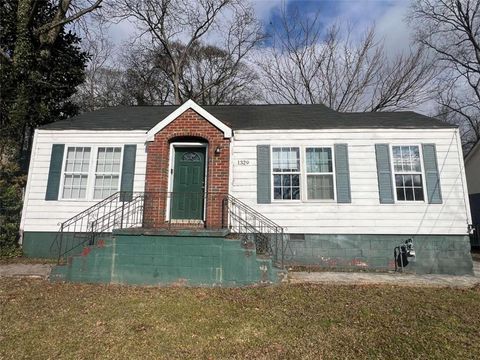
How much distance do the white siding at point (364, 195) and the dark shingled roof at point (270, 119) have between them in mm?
249

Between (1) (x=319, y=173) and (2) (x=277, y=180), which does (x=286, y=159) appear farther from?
(1) (x=319, y=173)

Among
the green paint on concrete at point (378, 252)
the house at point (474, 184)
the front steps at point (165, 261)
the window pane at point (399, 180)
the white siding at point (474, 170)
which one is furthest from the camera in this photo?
the white siding at point (474, 170)

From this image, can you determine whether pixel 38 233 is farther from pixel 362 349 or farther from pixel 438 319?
pixel 438 319

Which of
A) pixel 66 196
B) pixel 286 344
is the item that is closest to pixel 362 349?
pixel 286 344

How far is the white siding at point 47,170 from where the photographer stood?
9031 millimetres

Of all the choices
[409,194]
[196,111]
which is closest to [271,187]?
[196,111]

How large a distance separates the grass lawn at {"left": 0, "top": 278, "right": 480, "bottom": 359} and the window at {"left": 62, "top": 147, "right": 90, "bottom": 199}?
130 inches

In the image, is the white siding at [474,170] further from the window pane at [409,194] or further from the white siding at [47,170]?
the white siding at [47,170]

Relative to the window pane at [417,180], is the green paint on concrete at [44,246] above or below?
below

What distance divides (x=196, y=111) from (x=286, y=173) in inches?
127

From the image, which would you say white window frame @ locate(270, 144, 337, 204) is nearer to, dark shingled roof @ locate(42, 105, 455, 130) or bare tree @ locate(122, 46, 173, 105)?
dark shingled roof @ locate(42, 105, 455, 130)

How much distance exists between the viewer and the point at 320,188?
885 centimetres

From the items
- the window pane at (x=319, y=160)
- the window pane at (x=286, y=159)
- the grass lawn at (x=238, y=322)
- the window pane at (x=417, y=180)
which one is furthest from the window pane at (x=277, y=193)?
the window pane at (x=417, y=180)

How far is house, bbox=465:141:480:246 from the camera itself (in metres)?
15.5
